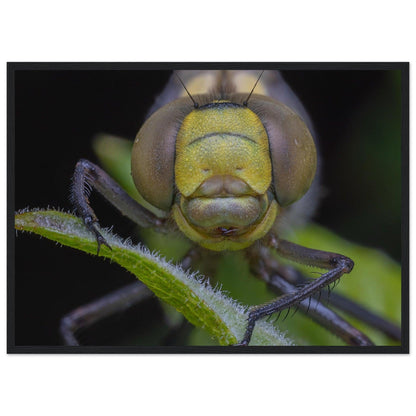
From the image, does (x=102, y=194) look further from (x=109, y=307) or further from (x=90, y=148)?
(x=109, y=307)

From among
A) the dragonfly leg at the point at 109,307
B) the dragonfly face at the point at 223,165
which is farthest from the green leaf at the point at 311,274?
the dragonfly face at the point at 223,165

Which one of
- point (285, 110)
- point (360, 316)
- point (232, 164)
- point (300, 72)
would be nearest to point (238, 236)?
point (232, 164)

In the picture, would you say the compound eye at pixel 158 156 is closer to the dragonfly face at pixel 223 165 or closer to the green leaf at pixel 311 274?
the dragonfly face at pixel 223 165

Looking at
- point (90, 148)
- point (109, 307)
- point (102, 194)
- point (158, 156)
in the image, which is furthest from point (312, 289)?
point (90, 148)

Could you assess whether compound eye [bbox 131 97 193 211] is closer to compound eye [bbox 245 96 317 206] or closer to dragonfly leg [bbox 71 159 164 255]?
dragonfly leg [bbox 71 159 164 255]

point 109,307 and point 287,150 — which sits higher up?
point 287,150

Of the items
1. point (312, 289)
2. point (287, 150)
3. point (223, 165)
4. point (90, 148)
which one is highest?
point (90, 148)
